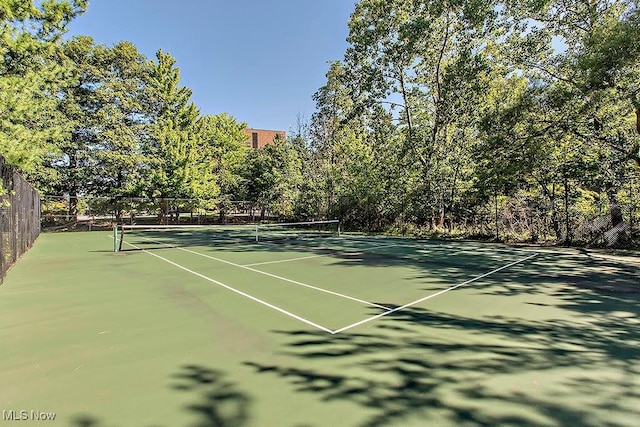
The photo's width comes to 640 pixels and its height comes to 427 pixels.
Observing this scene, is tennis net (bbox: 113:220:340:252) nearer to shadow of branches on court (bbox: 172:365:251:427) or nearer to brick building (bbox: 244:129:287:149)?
shadow of branches on court (bbox: 172:365:251:427)

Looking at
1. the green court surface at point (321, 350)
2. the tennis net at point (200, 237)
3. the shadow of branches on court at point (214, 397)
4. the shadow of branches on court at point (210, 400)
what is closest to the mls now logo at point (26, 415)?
the green court surface at point (321, 350)

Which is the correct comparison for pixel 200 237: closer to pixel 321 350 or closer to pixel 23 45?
pixel 23 45

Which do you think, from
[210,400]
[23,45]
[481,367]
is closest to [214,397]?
[210,400]

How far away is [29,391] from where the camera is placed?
2385 millimetres

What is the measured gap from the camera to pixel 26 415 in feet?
6.97

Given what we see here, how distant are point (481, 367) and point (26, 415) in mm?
3342

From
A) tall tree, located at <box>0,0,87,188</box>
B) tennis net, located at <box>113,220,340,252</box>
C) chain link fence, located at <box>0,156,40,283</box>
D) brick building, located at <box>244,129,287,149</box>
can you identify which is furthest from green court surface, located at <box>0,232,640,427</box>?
brick building, located at <box>244,129,287,149</box>

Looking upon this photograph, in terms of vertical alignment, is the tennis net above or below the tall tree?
below

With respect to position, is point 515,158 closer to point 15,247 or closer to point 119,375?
point 119,375

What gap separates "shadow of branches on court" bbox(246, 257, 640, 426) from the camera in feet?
7.02

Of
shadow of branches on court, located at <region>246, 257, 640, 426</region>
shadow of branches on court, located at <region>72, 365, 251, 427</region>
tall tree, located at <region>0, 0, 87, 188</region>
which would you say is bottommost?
shadow of branches on court, located at <region>72, 365, 251, 427</region>

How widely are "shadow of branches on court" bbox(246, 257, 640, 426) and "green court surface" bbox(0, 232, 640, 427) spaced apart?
15mm

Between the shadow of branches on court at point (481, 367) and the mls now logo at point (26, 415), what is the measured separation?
1361 millimetres

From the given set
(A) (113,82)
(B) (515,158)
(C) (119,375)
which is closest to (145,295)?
(C) (119,375)
